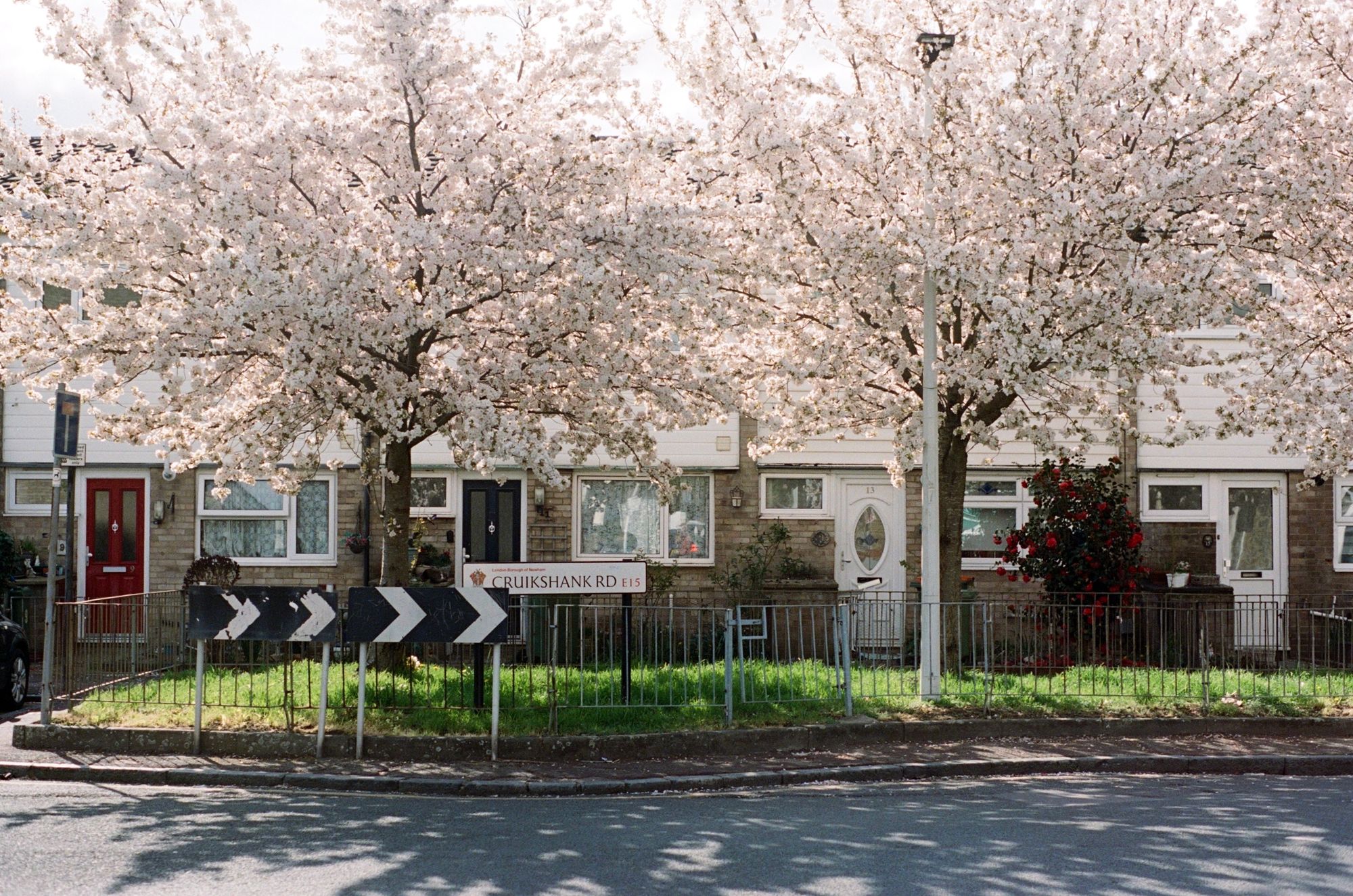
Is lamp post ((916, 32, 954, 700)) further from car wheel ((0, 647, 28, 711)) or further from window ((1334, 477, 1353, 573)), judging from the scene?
window ((1334, 477, 1353, 573))

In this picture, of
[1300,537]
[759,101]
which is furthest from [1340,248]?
[1300,537]

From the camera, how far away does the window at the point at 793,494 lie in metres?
20.9

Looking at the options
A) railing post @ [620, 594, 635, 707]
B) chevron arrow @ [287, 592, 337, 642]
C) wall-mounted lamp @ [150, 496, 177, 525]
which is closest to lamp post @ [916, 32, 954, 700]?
railing post @ [620, 594, 635, 707]

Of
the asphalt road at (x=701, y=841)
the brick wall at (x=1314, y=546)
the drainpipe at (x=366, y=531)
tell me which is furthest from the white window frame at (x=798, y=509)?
the asphalt road at (x=701, y=841)

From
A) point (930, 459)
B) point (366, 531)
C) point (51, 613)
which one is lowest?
point (51, 613)

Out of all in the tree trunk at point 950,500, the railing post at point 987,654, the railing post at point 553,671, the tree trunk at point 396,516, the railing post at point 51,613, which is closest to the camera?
the railing post at point 553,671

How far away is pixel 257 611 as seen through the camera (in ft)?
39.3

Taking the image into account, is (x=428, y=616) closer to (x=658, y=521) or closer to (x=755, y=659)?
(x=755, y=659)

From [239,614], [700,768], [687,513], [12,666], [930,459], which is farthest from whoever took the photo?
[687,513]

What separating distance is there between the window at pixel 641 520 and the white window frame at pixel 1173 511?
622 centimetres

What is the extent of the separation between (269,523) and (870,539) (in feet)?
28.4

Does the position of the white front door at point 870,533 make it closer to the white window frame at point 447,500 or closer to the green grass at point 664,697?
the white window frame at point 447,500

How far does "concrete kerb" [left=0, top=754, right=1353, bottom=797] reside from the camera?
10680 mm

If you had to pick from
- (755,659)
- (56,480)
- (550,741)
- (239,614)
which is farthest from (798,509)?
(56,480)
